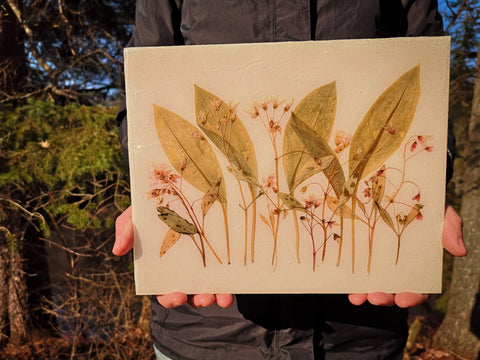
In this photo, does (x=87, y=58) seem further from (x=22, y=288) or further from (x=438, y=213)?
(x=438, y=213)

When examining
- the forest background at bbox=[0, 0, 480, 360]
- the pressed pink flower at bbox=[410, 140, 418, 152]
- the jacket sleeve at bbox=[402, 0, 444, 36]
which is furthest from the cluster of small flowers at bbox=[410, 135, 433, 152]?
the forest background at bbox=[0, 0, 480, 360]

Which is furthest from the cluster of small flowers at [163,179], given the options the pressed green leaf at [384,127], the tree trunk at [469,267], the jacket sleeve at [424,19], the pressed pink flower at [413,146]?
the tree trunk at [469,267]

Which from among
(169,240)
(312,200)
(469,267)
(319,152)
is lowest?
(469,267)

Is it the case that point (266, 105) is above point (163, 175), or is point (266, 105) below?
above

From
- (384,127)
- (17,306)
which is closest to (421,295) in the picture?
(384,127)

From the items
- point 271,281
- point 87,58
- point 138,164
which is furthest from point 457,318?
point 87,58

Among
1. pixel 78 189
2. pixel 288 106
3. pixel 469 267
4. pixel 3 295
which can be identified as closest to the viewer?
pixel 288 106

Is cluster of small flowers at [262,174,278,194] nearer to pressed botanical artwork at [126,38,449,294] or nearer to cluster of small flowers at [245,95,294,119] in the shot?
pressed botanical artwork at [126,38,449,294]

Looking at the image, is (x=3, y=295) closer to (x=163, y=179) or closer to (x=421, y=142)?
(x=163, y=179)
